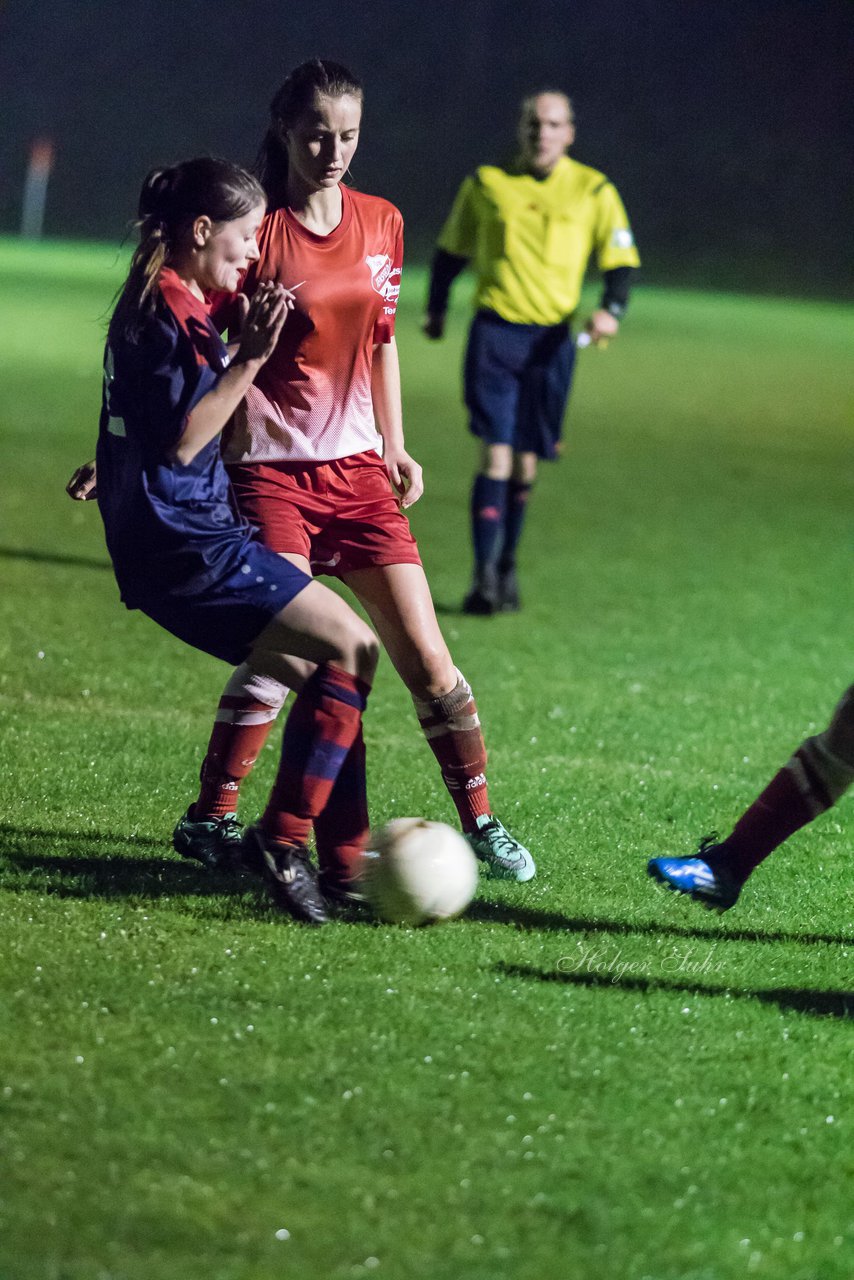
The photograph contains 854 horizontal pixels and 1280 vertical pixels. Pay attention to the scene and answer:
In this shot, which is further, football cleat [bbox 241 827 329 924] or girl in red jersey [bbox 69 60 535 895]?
girl in red jersey [bbox 69 60 535 895]

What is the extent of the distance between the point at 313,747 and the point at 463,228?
5.30 metres

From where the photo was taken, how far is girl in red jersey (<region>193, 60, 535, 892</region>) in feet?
14.5

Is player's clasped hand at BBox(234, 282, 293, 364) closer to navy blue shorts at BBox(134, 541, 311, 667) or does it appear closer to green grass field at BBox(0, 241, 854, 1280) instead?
navy blue shorts at BBox(134, 541, 311, 667)

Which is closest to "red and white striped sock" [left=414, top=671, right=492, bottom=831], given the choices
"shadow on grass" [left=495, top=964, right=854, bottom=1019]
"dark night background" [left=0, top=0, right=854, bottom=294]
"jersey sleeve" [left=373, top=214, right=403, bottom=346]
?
"shadow on grass" [left=495, top=964, right=854, bottom=1019]

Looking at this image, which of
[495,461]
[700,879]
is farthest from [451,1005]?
[495,461]

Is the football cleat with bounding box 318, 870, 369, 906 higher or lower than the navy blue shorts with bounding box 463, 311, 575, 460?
lower

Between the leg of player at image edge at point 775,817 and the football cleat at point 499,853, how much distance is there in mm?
506

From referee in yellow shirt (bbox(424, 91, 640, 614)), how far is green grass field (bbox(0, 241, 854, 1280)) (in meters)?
0.82

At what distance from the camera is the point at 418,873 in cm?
421

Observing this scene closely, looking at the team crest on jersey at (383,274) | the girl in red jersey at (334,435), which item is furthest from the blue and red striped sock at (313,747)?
the team crest on jersey at (383,274)

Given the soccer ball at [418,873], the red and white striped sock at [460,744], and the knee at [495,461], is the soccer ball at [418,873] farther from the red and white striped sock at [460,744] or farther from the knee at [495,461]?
the knee at [495,461]

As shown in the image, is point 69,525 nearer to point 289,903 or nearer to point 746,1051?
point 289,903

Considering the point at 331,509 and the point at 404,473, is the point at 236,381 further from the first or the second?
the point at 404,473

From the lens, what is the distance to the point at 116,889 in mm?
4508
